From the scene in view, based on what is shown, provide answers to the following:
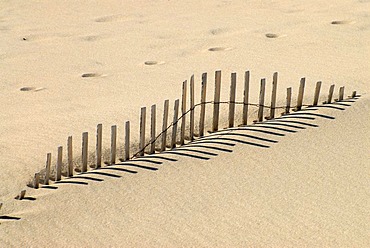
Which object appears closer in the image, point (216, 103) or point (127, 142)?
point (127, 142)

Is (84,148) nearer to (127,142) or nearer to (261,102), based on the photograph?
(127,142)

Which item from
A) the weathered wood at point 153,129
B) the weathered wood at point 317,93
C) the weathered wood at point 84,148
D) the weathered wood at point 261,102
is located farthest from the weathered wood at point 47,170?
the weathered wood at point 317,93

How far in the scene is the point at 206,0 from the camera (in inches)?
490

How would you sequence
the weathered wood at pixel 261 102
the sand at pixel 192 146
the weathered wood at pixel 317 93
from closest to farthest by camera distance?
the sand at pixel 192 146
the weathered wood at pixel 261 102
the weathered wood at pixel 317 93

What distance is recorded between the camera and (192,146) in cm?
643

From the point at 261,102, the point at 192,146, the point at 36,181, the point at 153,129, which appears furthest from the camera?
the point at 261,102

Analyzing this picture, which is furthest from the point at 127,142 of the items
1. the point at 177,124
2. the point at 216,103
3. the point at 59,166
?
the point at 216,103

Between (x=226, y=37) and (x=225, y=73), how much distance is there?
1659 millimetres

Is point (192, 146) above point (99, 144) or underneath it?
underneath

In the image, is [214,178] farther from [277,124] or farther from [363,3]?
[363,3]

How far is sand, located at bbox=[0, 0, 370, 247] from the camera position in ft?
17.3

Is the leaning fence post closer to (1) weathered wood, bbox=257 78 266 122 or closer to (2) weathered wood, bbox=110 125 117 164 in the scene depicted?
(2) weathered wood, bbox=110 125 117 164

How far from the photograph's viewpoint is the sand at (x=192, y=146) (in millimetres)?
5273

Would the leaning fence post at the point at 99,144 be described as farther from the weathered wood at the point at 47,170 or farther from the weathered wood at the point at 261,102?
the weathered wood at the point at 261,102
